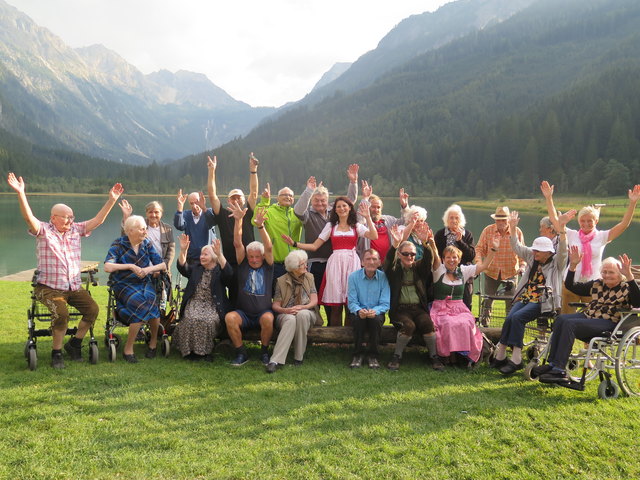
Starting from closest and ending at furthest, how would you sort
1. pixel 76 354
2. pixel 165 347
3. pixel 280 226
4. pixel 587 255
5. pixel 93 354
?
1. pixel 93 354
2. pixel 76 354
3. pixel 165 347
4. pixel 587 255
5. pixel 280 226

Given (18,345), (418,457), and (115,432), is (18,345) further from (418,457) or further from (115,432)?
(418,457)

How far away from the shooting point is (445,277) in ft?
22.1

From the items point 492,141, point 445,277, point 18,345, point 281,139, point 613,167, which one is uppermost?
point 281,139

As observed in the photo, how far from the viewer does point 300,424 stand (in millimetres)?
4680

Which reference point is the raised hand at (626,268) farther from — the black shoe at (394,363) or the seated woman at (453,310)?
the black shoe at (394,363)

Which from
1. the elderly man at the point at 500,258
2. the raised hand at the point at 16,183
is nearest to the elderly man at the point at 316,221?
the elderly man at the point at 500,258

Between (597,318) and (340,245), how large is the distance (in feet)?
11.2

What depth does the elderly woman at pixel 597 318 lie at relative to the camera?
561 centimetres

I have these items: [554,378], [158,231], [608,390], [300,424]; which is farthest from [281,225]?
[608,390]

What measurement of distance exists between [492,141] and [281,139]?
101957mm

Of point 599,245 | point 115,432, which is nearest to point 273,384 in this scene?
point 115,432

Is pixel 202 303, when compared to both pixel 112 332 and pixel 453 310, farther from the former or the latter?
pixel 453 310

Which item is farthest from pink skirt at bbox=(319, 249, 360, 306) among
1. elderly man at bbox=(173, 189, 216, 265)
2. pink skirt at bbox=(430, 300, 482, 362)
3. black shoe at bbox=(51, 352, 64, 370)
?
black shoe at bbox=(51, 352, 64, 370)

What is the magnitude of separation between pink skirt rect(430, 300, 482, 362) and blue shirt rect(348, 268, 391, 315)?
0.79 metres
